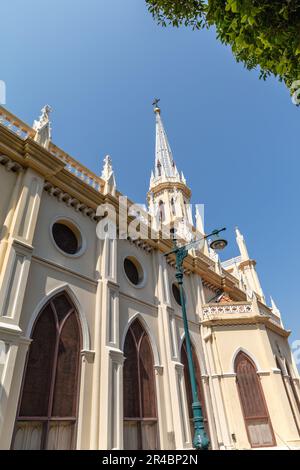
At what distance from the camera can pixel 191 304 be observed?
54.7 ft

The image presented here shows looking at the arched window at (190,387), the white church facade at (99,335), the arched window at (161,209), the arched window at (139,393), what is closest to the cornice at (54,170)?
the white church facade at (99,335)

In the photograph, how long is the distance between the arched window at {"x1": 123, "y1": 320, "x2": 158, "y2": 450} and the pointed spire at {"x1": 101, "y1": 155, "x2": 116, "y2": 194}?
20.5ft

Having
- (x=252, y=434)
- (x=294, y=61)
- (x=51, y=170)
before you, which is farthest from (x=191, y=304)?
(x=294, y=61)

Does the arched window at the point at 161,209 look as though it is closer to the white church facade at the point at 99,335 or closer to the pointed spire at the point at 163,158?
the pointed spire at the point at 163,158

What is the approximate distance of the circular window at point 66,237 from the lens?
1076 centimetres

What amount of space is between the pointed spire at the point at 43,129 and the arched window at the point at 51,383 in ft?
19.4

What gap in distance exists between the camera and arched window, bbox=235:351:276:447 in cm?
1355

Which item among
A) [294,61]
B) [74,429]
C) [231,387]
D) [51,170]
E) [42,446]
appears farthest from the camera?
[231,387]

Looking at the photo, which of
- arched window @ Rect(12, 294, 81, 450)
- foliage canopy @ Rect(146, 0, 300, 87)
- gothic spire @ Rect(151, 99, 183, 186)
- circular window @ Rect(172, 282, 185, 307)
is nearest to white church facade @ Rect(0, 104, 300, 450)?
arched window @ Rect(12, 294, 81, 450)

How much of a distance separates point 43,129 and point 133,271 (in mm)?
7345

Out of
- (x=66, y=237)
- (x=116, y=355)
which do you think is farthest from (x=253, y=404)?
(x=66, y=237)

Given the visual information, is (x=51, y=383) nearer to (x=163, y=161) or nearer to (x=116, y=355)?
(x=116, y=355)

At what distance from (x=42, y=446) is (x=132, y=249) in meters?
8.33
